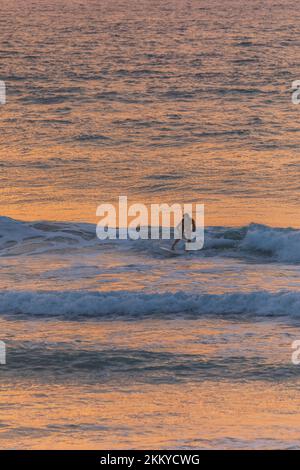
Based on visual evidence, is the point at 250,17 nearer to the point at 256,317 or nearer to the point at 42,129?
the point at 42,129

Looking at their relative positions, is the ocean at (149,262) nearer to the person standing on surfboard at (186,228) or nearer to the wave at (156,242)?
the wave at (156,242)

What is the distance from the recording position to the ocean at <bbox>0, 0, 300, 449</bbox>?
15.2 m

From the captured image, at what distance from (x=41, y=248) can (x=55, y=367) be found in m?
9.86

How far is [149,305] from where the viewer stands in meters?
21.3

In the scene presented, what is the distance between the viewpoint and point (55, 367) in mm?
17516

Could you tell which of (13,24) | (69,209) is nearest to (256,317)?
(69,209)

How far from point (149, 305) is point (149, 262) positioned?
4.47 meters

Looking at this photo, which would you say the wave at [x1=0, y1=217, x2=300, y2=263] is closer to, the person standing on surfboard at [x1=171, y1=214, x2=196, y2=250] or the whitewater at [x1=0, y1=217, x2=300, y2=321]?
the whitewater at [x1=0, y1=217, x2=300, y2=321]

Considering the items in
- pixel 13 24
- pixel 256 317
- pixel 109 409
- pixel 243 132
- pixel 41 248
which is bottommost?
pixel 109 409

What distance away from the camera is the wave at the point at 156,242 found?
26469mm

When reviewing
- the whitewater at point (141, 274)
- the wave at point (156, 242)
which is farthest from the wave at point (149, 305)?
the wave at point (156, 242)

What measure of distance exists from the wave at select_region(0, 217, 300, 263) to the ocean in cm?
6

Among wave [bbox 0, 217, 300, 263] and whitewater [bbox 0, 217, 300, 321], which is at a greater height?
wave [bbox 0, 217, 300, 263]

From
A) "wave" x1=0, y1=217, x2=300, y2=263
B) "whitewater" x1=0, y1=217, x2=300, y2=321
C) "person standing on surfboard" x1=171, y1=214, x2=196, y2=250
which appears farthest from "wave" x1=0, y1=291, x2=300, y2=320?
"person standing on surfboard" x1=171, y1=214, x2=196, y2=250
